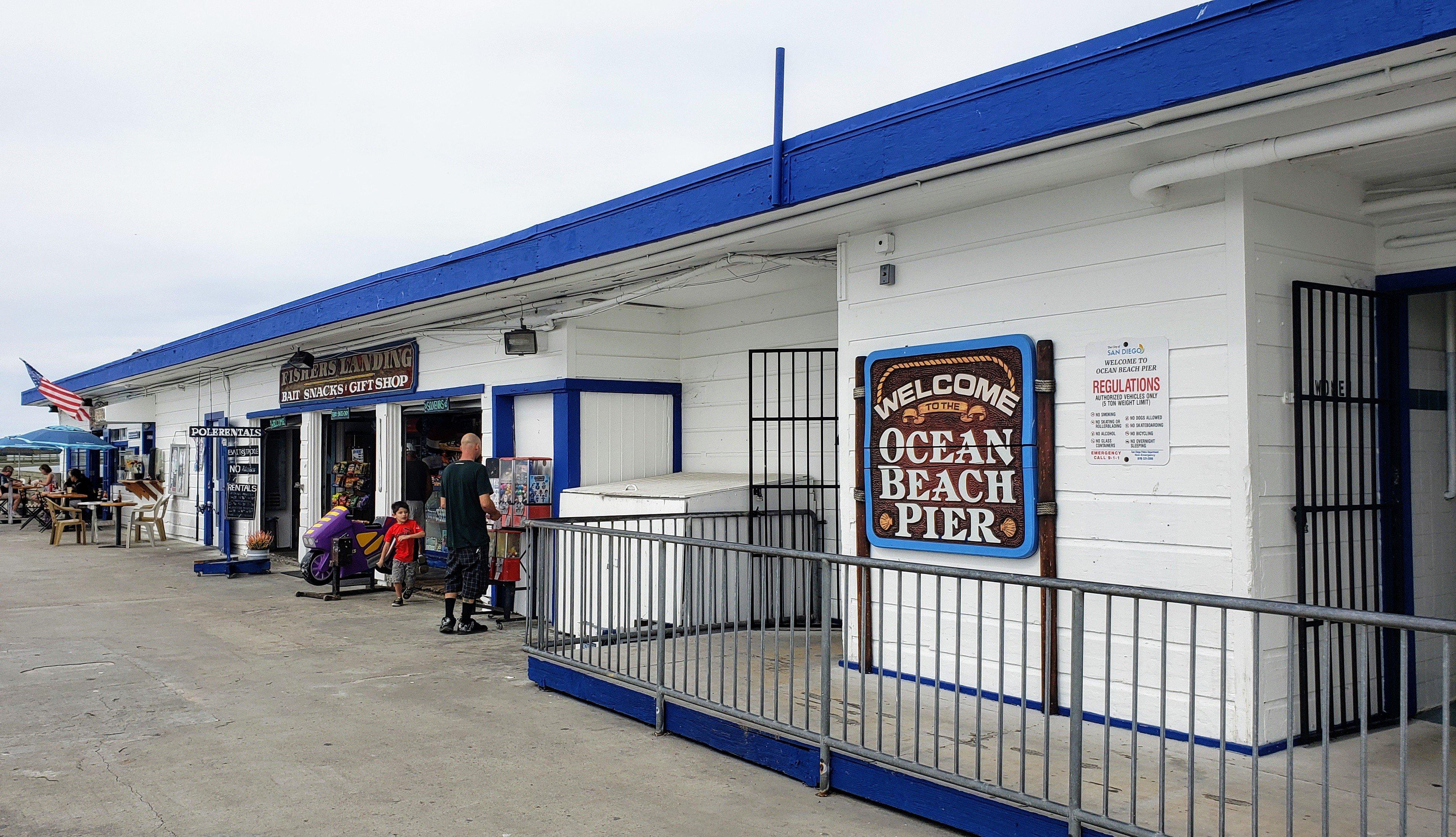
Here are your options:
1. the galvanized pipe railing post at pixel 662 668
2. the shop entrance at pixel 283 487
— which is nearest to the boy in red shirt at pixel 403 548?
the galvanized pipe railing post at pixel 662 668

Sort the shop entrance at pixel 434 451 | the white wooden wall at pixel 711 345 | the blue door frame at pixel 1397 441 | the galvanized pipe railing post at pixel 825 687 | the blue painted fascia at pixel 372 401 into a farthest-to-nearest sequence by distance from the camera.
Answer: the shop entrance at pixel 434 451, the blue painted fascia at pixel 372 401, the white wooden wall at pixel 711 345, the blue door frame at pixel 1397 441, the galvanized pipe railing post at pixel 825 687

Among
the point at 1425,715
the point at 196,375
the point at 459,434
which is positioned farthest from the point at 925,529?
the point at 196,375

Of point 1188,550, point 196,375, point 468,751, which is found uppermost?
point 196,375

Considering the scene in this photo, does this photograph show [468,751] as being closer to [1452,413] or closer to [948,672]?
[948,672]

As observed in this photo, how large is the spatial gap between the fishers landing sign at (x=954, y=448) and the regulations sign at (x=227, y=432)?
1237cm

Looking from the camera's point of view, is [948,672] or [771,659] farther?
[771,659]

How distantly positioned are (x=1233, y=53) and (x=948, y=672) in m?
3.62

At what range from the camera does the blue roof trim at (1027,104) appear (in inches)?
149

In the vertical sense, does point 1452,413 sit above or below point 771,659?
above

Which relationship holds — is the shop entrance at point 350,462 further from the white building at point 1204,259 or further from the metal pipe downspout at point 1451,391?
the metal pipe downspout at point 1451,391

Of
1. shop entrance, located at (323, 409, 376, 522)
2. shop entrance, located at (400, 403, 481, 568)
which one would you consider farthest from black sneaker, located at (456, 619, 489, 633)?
shop entrance, located at (323, 409, 376, 522)

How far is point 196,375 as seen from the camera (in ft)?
62.5

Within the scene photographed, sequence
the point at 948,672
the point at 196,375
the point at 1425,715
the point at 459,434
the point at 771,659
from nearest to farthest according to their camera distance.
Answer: the point at 1425,715 → the point at 948,672 → the point at 771,659 → the point at 459,434 → the point at 196,375

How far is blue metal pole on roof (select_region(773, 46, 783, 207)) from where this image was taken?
611 cm
